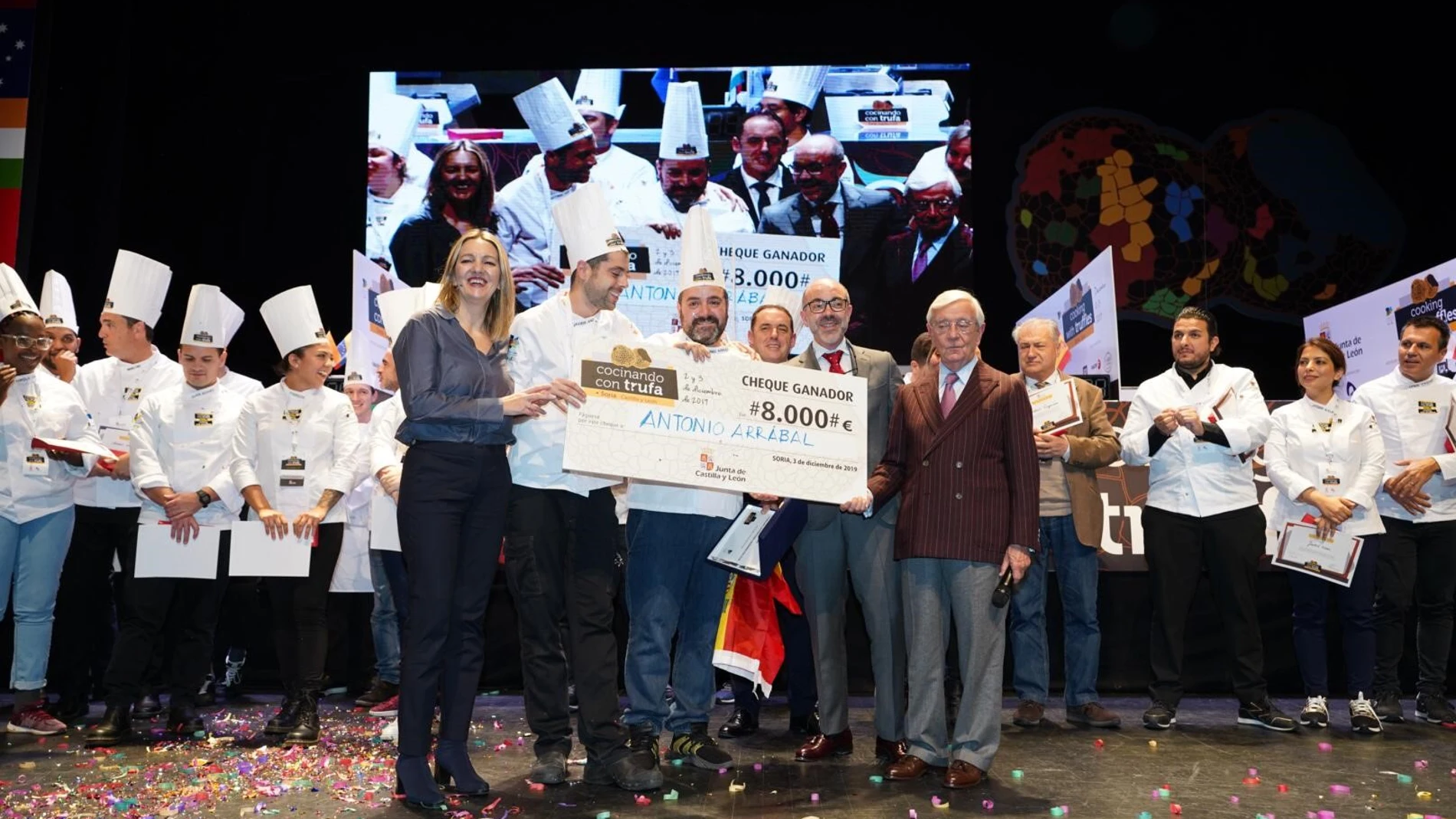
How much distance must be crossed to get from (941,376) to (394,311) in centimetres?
226

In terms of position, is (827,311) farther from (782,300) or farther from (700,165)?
(700,165)

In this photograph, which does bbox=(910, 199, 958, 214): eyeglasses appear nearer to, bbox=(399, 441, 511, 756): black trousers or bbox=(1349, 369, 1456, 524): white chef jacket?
bbox=(1349, 369, 1456, 524): white chef jacket

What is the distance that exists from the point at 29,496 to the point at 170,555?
0.66 m

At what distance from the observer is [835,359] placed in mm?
3992

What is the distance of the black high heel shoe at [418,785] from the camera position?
3.18 metres

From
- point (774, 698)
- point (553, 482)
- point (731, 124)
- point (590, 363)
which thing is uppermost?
point (731, 124)

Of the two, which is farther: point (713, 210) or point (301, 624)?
point (713, 210)

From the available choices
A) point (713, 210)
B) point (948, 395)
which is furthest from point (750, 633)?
point (713, 210)

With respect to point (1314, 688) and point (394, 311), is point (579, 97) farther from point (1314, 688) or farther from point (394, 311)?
point (1314, 688)

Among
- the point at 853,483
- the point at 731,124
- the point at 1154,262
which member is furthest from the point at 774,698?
the point at 1154,262

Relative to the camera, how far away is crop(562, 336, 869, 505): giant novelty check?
3.36m

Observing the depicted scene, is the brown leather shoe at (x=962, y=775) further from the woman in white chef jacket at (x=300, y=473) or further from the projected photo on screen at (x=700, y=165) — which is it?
the projected photo on screen at (x=700, y=165)

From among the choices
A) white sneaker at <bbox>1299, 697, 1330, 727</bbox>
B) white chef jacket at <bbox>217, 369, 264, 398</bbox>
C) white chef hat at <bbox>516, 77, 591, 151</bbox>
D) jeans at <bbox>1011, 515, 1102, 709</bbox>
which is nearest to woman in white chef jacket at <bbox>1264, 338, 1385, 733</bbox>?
white sneaker at <bbox>1299, 697, 1330, 727</bbox>

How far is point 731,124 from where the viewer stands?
7.61m
